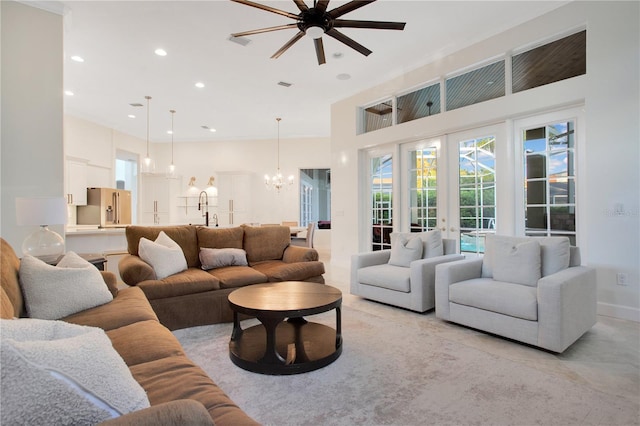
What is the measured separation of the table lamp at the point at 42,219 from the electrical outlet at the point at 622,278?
17.5 ft

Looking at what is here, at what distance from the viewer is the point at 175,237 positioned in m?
3.89

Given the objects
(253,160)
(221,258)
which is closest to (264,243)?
(221,258)

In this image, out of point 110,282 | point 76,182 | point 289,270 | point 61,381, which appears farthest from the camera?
point 76,182

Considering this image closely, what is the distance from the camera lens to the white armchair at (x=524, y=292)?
2.51 m

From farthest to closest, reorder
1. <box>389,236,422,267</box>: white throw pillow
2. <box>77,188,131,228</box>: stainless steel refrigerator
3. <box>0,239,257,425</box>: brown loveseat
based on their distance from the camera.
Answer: <box>77,188,131,228</box>: stainless steel refrigerator → <box>389,236,422,267</box>: white throw pillow → <box>0,239,257,425</box>: brown loveseat

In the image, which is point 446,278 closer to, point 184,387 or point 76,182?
point 184,387

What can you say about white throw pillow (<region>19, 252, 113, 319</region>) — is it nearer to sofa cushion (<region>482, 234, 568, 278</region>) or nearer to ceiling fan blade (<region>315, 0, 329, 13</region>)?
ceiling fan blade (<region>315, 0, 329, 13</region>)

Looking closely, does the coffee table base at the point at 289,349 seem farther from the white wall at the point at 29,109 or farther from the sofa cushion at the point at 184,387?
the white wall at the point at 29,109

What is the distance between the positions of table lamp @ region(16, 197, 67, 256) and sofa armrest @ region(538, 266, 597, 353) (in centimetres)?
405

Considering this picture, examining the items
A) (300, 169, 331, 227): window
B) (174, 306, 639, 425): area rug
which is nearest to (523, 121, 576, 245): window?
(174, 306, 639, 425): area rug

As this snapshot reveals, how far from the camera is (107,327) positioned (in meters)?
1.93

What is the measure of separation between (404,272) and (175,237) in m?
2.69

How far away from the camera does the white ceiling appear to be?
3.83 meters

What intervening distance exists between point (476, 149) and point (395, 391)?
12.5ft
